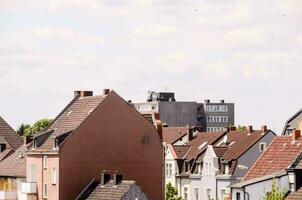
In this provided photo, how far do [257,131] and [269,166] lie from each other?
59612mm

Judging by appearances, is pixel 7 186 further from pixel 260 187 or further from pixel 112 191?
pixel 260 187

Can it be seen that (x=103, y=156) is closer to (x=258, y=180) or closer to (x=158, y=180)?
(x=158, y=180)

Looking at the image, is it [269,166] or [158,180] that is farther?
[158,180]

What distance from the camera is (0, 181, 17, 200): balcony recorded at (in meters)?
96.8

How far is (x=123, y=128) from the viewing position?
8925cm

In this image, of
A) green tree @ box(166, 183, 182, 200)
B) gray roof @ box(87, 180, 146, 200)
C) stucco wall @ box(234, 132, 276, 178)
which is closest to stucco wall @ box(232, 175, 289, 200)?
gray roof @ box(87, 180, 146, 200)

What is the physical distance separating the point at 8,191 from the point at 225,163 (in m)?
34.8

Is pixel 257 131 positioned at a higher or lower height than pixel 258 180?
higher

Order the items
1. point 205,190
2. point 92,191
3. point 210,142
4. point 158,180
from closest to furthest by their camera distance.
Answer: point 92,191, point 158,180, point 205,190, point 210,142

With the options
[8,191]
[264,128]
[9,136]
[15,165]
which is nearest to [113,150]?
[8,191]

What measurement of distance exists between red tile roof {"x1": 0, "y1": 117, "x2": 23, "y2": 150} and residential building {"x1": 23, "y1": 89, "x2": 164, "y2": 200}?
843 inches

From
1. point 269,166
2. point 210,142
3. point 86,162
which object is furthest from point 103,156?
point 210,142

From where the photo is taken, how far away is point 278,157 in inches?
3046

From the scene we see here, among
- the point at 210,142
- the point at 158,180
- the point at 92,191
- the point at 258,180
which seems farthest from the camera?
the point at 210,142
